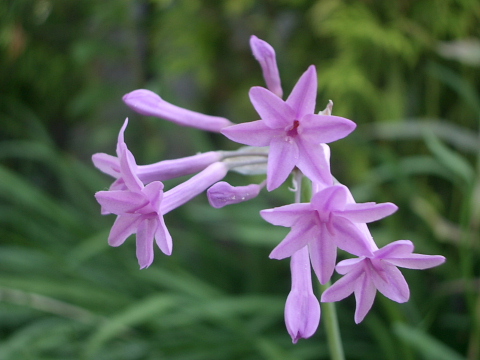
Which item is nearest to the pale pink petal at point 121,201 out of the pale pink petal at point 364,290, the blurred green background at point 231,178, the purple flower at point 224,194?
the purple flower at point 224,194

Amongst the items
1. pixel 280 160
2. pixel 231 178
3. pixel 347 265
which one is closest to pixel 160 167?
pixel 280 160

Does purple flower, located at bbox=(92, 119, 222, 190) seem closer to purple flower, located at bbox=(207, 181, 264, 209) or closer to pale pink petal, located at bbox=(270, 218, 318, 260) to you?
purple flower, located at bbox=(207, 181, 264, 209)

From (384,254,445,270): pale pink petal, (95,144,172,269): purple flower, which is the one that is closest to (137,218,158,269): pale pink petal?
(95,144,172,269): purple flower

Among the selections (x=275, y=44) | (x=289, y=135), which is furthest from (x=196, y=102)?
(x=289, y=135)

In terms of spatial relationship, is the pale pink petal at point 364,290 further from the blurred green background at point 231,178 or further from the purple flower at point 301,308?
the blurred green background at point 231,178

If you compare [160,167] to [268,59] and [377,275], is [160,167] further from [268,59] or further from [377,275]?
[377,275]

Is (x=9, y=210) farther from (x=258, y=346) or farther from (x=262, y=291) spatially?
(x=258, y=346)
